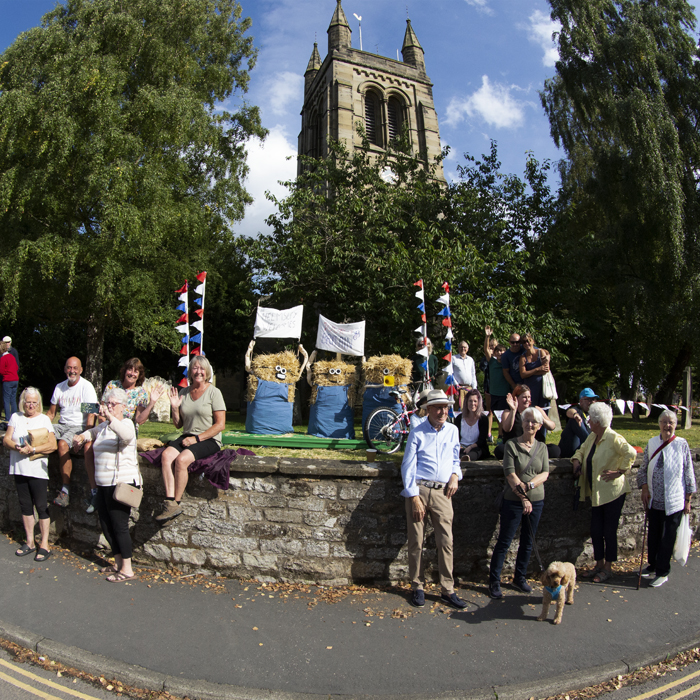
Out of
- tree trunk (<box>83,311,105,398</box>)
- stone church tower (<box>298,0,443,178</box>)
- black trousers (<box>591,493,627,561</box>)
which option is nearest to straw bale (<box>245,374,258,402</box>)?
black trousers (<box>591,493,627,561</box>)

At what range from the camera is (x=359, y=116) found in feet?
114

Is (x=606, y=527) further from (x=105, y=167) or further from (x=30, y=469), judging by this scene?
(x=105, y=167)

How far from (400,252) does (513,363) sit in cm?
842

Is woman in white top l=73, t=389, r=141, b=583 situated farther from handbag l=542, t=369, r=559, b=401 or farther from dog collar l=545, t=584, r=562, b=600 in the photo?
handbag l=542, t=369, r=559, b=401

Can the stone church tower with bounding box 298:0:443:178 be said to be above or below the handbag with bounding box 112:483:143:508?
above

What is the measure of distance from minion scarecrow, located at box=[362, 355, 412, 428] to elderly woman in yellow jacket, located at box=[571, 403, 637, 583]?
387 centimetres

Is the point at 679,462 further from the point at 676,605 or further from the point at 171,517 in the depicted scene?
the point at 171,517

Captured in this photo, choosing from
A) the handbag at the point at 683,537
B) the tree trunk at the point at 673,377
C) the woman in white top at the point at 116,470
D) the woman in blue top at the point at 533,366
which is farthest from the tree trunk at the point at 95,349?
the tree trunk at the point at 673,377

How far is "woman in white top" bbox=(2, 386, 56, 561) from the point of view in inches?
238

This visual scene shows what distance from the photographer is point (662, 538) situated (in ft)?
18.9

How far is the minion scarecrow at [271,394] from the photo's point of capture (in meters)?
9.25

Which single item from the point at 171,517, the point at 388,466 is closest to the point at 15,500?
the point at 171,517

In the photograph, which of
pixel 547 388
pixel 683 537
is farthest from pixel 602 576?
pixel 547 388

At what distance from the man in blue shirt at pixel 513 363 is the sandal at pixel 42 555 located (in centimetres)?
679
